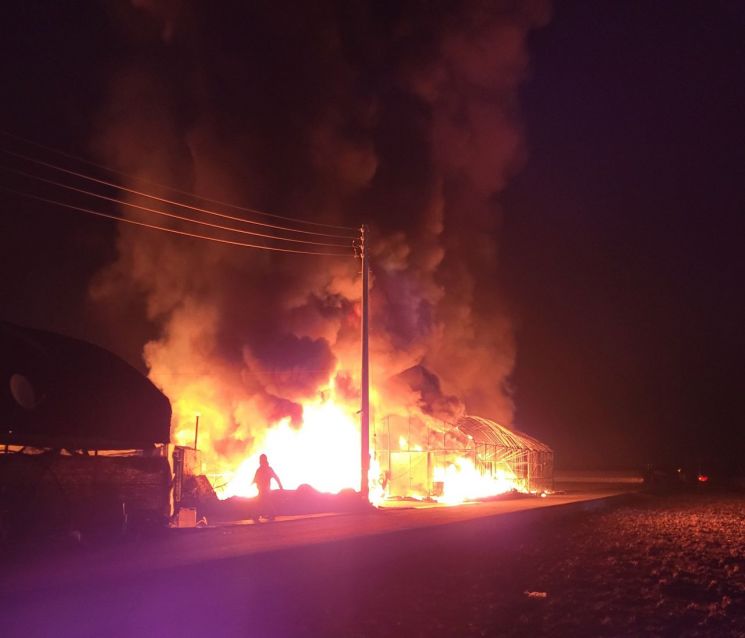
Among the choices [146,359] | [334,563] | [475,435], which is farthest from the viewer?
[146,359]

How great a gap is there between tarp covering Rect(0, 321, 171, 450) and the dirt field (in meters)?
4.99

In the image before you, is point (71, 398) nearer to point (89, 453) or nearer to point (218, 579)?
point (89, 453)

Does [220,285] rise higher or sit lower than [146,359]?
higher

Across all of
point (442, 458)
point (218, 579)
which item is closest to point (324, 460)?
point (442, 458)

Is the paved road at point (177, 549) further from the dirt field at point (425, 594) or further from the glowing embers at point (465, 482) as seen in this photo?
the glowing embers at point (465, 482)

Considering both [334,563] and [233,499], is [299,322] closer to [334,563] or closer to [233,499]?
[233,499]

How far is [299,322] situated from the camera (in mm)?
34094

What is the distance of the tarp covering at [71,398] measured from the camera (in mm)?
14664

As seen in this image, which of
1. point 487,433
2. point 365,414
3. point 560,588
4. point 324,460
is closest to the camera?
point 560,588

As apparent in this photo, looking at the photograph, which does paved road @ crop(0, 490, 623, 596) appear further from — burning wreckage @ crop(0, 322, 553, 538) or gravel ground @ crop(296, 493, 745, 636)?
gravel ground @ crop(296, 493, 745, 636)

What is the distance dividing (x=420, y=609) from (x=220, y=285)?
96.6 ft

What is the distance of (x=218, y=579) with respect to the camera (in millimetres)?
10734

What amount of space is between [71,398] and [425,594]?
913 centimetres

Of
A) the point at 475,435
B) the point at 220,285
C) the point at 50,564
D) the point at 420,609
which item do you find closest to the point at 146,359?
the point at 220,285
